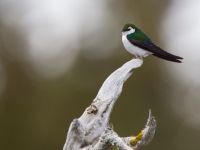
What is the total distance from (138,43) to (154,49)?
0.41 meters

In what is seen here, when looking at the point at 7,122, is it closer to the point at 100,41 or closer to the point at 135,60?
the point at 100,41

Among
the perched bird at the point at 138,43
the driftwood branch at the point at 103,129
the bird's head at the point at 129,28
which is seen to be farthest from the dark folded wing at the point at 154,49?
the driftwood branch at the point at 103,129

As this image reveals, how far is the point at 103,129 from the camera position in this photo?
26.8ft

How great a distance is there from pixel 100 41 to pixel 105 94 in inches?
640

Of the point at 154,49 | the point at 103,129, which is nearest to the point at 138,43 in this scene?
the point at 154,49

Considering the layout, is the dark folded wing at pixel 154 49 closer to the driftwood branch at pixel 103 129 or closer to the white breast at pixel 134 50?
the white breast at pixel 134 50

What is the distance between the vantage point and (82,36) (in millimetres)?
24438

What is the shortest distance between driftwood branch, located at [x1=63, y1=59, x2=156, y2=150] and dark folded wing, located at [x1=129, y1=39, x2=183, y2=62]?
765 mm

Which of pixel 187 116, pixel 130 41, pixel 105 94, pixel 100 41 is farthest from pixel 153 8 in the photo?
pixel 105 94

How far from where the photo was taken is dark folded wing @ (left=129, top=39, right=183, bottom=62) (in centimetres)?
924

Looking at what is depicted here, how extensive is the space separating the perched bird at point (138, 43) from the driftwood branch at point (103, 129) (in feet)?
3.45

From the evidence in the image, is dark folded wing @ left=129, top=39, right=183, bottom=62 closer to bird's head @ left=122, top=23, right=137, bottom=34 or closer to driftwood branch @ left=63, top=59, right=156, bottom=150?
bird's head @ left=122, top=23, right=137, bottom=34

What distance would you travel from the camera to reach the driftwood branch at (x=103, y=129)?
7914 mm

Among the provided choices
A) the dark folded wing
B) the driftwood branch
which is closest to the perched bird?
the dark folded wing
